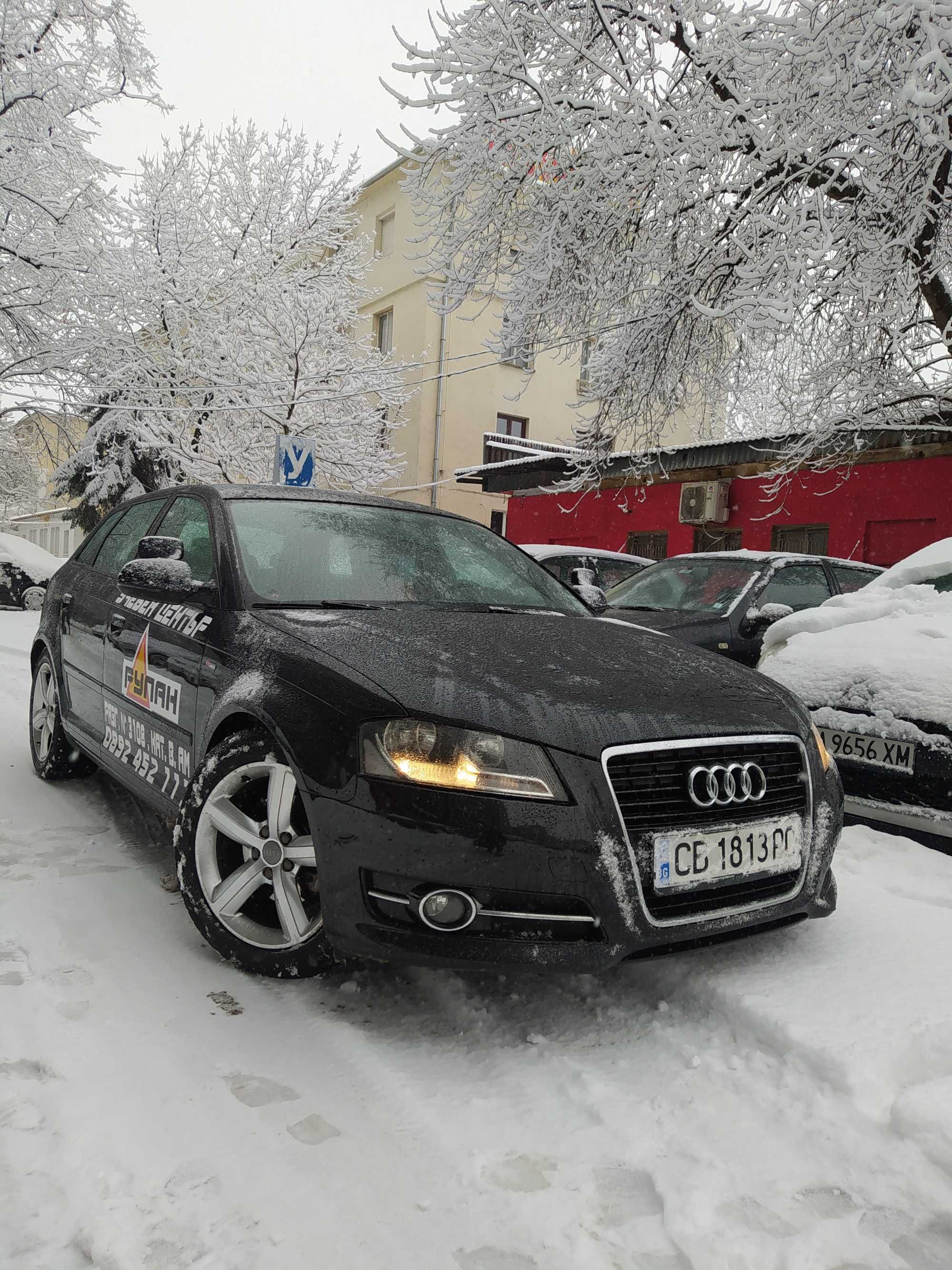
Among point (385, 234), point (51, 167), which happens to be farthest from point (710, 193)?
point (385, 234)

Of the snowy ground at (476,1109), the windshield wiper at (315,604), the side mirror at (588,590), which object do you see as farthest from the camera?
the side mirror at (588,590)

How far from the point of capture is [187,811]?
2881mm

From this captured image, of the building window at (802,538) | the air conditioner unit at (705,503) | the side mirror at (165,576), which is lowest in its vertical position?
the side mirror at (165,576)

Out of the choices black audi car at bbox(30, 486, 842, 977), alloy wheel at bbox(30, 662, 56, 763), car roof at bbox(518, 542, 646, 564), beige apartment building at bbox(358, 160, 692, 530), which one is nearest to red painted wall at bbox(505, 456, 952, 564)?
car roof at bbox(518, 542, 646, 564)

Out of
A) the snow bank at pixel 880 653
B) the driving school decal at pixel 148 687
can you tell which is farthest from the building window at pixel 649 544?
the driving school decal at pixel 148 687

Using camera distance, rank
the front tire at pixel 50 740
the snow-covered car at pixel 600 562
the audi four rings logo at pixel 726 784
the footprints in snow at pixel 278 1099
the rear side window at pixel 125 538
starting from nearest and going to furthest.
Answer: the footprints in snow at pixel 278 1099 < the audi four rings logo at pixel 726 784 < the rear side window at pixel 125 538 < the front tire at pixel 50 740 < the snow-covered car at pixel 600 562

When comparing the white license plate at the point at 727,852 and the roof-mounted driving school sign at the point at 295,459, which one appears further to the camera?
the roof-mounted driving school sign at the point at 295,459

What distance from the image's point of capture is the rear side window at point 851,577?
785 centimetres

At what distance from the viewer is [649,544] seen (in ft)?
58.6

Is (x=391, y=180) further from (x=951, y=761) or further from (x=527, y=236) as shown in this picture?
(x=951, y=761)

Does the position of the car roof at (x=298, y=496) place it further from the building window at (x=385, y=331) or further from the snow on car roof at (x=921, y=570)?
the building window at (x=385, y=331)

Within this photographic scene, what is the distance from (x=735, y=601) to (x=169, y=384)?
13.4 metres

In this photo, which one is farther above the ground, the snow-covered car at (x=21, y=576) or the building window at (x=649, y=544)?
the building window at (x=649, y=544)

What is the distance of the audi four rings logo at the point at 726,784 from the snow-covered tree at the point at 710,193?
523 cm
